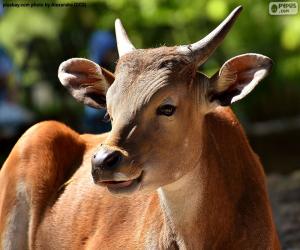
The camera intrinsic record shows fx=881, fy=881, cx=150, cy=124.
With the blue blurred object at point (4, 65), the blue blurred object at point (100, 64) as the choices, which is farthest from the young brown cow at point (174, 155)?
the blue blurred object at point (4, 65)

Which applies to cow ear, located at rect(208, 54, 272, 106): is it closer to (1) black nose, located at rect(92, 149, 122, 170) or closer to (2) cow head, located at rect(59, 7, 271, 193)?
(2) cow head, located at rect(59, 7, 271, 193)

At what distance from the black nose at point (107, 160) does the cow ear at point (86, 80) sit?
0.90 m

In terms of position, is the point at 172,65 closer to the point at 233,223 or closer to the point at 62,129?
the point at 233,223

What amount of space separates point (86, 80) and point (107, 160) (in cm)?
114

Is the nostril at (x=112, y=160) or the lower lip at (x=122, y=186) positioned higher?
the nostril at (x=112, y=160)

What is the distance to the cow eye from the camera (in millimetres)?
5008

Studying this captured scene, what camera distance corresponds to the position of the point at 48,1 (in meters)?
11.6

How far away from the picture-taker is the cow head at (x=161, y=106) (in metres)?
4.87

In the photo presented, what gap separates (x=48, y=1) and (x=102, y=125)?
1990mm

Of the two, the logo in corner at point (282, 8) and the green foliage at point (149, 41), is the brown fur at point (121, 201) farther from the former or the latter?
the green foliage at point (149, 41)

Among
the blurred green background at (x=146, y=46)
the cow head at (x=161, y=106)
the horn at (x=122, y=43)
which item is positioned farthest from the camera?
the blurred green background at (x=146, y=46)

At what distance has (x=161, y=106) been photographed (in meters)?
5.01

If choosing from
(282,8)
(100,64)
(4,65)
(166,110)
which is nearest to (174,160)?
(166,110)

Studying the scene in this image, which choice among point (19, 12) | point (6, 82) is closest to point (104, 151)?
point (6, 82)
